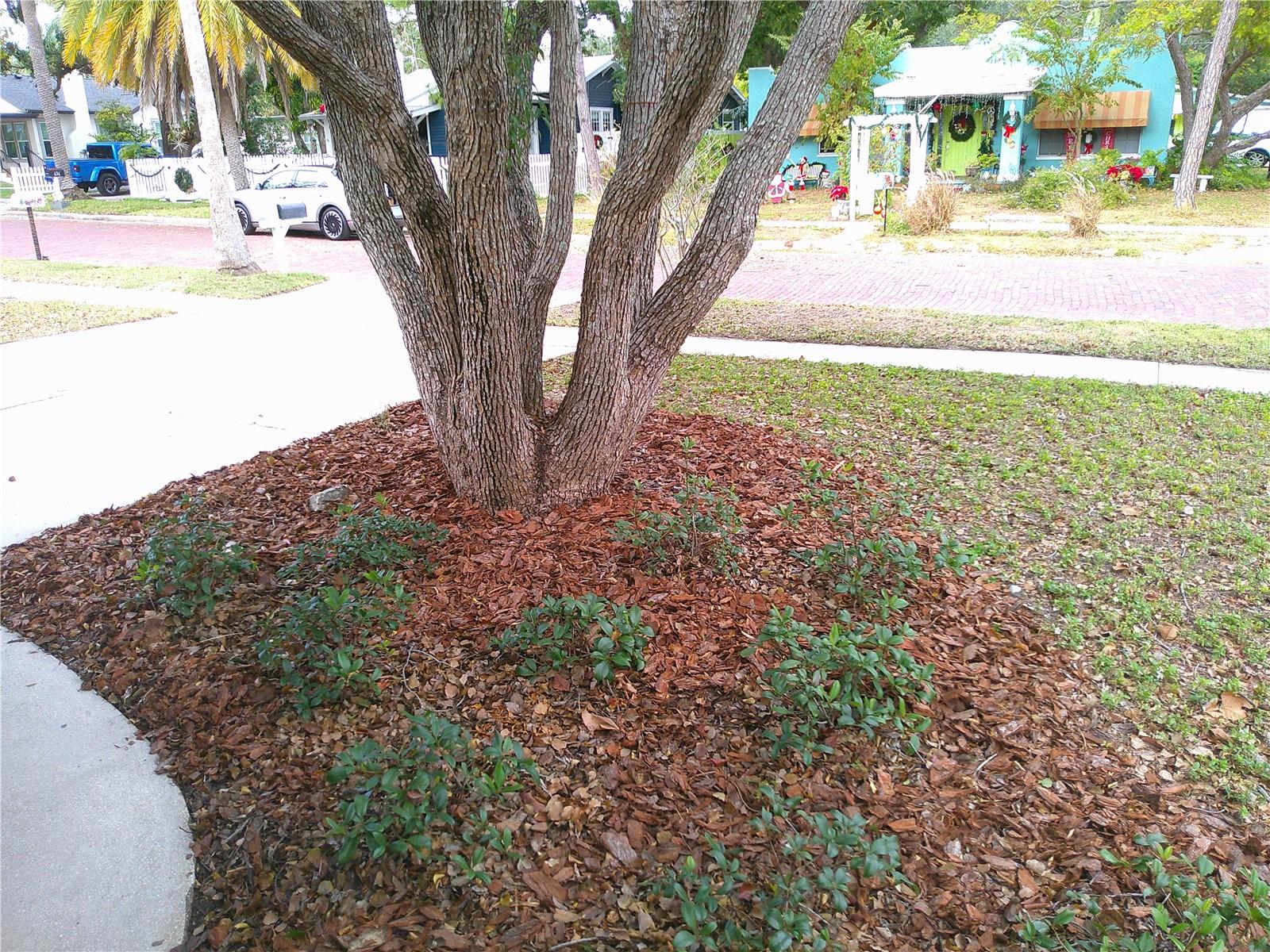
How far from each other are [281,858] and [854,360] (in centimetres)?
683

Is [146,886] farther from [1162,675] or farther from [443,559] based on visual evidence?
[1162,675]

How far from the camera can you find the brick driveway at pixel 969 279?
444 inches

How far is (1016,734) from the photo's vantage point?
340 centimetres

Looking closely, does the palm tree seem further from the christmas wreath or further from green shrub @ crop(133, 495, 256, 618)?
green shrub @ crop(133, 495, 256, 618)

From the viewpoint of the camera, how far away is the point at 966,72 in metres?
29.5

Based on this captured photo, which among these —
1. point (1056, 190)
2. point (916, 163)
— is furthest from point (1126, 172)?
point (916, 163)

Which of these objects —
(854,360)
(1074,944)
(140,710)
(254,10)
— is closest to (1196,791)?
(1074,944)

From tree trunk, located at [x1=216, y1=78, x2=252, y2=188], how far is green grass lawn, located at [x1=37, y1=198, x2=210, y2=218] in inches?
54.8

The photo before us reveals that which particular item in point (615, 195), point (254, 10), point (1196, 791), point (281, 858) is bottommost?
point (1196, 791)

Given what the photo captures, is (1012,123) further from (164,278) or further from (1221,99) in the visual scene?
(164,278)

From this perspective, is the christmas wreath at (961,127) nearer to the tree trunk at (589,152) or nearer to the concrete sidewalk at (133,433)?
the tree trunk at (589,152)

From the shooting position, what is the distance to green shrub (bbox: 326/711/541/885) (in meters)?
2.62

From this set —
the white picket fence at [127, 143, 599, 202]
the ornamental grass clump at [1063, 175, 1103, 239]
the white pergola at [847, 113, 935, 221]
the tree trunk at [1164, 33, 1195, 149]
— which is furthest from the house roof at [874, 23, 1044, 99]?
the ornamental grass clump at [1063, 175, 1103, 239]

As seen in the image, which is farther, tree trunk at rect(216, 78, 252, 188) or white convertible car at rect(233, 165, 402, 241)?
tree trunk at rect(216, 78, 252, 188)
